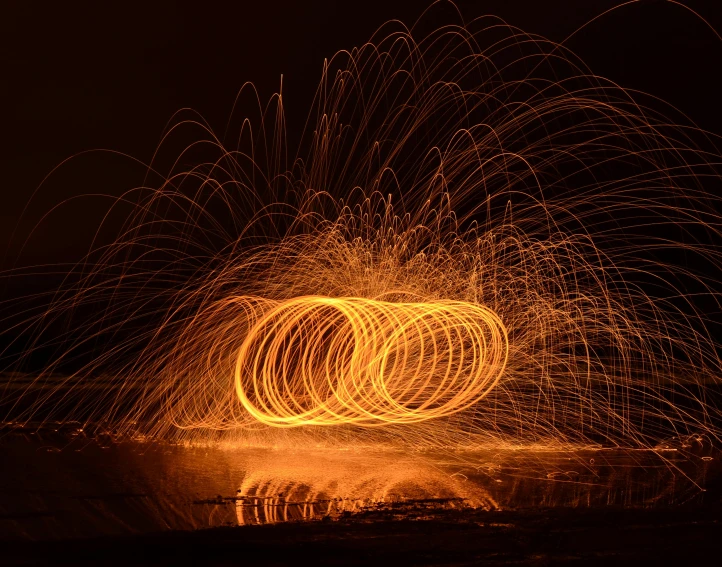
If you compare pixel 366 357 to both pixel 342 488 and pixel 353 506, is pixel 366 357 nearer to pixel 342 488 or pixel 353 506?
pixel 342 488

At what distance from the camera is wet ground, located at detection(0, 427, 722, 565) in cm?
687

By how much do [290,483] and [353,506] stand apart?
4.66 feet

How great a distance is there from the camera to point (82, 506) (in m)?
8.47

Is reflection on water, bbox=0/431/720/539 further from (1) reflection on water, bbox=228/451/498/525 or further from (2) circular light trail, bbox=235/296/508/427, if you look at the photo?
(2) circular light trail, bbox=235/296/508/427

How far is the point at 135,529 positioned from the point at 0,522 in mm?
1219

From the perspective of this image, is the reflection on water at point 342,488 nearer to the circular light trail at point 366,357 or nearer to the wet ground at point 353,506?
the wet ground at point 353,506

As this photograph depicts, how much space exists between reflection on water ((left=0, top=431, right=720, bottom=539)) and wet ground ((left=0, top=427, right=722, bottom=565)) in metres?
0.02

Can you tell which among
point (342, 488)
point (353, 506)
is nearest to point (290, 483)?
point (342, 488)

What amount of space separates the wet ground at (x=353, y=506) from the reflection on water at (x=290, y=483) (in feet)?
0.07

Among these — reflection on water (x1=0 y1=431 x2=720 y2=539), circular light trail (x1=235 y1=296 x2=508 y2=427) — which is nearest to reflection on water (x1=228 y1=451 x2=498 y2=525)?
reflection on water (x1=0 y1=431 x2=720 y2=539)

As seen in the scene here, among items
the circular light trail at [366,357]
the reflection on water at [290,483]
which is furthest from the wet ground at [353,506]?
the circular light trail at [366,357]

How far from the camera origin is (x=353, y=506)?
8.50m

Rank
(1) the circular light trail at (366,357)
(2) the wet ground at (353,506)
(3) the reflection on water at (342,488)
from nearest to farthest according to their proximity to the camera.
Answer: (2) the wet ground at (353,506)
(3) the reflection on water at (342,488)
(1) the circular light trail at (366,357)

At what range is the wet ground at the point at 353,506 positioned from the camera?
6.87 meters
